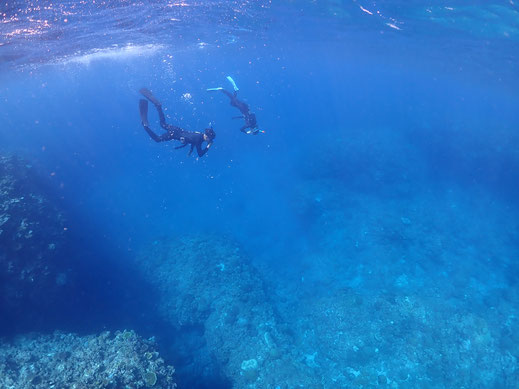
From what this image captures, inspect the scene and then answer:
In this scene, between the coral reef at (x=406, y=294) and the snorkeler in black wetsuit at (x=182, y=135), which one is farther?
the snorkeler in black wetsuit at (x=182, y=135)

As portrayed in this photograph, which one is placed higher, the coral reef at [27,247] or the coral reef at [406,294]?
the coral reef at [27,247]

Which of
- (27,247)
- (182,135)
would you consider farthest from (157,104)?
(27,247)

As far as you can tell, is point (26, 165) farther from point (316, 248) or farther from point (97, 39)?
point (316, 248)

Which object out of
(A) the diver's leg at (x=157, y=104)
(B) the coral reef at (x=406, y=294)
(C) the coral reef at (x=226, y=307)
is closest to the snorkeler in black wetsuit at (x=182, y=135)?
(A) the diver's leg at (x=157, y=104)

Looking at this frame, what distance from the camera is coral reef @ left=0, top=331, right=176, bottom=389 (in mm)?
8609

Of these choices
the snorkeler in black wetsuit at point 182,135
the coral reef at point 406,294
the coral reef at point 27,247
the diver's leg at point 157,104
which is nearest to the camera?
the coral reef at point 406,294

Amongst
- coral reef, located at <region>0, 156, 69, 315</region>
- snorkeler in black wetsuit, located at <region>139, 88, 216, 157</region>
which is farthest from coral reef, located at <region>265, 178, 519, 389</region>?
coral reef, located at <region>0, 156, 69, 315</region>

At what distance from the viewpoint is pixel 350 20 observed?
22.3 meters

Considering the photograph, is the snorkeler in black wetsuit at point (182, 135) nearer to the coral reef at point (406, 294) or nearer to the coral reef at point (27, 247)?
the coral reef at point (27, 247)

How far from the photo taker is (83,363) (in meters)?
9.32

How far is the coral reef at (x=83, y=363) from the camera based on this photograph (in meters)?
8.61

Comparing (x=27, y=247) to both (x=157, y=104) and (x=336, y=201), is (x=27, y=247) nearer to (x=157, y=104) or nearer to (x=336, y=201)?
(x=157, y=104)

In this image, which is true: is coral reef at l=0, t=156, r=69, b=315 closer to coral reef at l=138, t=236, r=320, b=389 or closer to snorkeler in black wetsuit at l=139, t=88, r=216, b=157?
coral reef at l=138, t=236, r=320, b=389

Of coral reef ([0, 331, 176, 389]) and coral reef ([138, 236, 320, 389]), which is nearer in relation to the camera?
coral reef ([0, 331, 176, 389])
